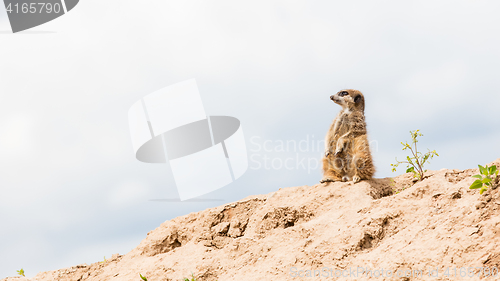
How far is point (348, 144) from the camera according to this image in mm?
5766

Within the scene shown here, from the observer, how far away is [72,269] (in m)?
5.92

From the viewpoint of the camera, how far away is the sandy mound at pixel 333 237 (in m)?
3.04

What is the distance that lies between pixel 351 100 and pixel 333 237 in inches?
109

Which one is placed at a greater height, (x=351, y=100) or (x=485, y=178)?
(x=351, y=100)

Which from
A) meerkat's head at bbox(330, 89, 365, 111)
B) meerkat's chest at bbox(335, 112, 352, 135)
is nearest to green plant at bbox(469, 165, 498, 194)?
meerkat's chest at bbox(335, 112, 352, 135)

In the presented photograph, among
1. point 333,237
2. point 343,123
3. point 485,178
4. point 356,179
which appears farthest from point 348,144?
point 485,178

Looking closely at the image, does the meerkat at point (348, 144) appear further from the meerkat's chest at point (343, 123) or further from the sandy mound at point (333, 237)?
the sandy mound at point (333, 237)

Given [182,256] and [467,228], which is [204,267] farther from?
[467,228]

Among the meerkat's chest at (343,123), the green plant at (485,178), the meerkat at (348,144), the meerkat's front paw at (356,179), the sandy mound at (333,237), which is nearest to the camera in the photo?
the sandy mound at (333,237)

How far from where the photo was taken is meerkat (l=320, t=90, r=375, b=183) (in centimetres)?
546

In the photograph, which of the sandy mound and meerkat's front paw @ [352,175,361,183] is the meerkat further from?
the sandy mound

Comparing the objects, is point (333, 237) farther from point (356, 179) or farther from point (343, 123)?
point (343, 123)

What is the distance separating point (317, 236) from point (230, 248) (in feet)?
3.41

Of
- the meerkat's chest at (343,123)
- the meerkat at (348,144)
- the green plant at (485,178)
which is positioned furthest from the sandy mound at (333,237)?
the meerkat's chest at (343,123)
